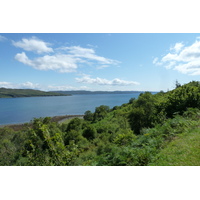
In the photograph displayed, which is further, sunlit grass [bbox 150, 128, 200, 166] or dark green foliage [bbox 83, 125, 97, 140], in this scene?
dark green foliage [bbox 83, 125, 97, 140]

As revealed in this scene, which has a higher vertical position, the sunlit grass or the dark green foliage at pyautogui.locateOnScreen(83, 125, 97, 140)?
the sunlit grass

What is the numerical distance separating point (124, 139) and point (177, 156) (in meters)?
3.95

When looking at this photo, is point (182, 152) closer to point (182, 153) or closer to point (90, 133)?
point (182, 153)

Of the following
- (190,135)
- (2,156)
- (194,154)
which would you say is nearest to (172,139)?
(190,135)

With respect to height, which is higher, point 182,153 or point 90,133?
point 182,153

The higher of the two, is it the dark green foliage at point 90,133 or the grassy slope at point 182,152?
the grassy slope at point 182,152

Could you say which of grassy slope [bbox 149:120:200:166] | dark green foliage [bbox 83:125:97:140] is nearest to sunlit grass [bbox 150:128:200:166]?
grassy slope [bbox 149:120:200:166]

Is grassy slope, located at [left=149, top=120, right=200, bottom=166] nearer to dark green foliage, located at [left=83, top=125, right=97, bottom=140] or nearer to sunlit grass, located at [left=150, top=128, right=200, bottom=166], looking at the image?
sunlit grass, located at [left=150, top=128, right=200, bottom=166]

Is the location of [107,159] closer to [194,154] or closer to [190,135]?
[194,154]

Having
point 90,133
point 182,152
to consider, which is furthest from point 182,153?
point 90,133

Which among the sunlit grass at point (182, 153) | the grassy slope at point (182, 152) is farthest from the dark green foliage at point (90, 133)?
the sunlit grass at point (182, 153)

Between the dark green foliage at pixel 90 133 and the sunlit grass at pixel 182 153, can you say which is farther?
the dark green foliage at pixel 90 133

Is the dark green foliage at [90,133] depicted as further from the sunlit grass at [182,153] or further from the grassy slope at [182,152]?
the sunlit grass at [182,153]

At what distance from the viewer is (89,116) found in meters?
66.9
